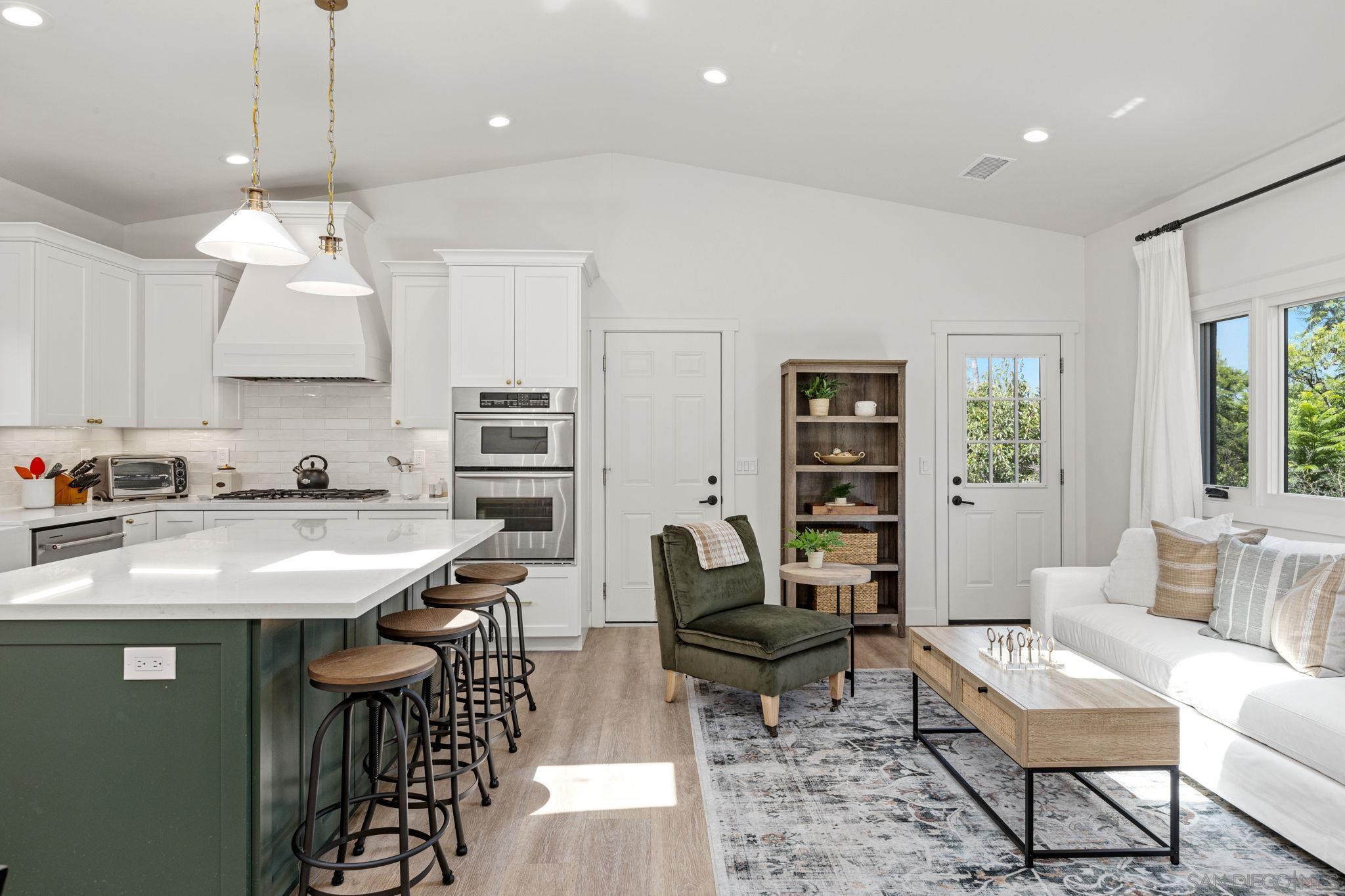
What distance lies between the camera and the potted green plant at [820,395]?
518cm

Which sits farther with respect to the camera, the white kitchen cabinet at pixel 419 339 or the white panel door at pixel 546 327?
the white kitchen cabinet at pixel 419 339

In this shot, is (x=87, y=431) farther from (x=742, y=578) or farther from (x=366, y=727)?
(x=742, y=578)

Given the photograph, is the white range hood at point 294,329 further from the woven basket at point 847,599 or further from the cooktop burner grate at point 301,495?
the woven basket at point 847,599

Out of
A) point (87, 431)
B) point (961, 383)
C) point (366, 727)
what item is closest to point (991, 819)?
point (366, 727)

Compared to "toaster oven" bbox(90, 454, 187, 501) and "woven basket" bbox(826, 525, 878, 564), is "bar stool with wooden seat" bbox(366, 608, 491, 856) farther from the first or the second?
"toaster oven" bbox(90, 454, 187, 501)

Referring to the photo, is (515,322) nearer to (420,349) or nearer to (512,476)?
(420,349)

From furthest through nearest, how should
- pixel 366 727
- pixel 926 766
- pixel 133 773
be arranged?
pixel 926 766, pixel 366 727, pixel 133 773

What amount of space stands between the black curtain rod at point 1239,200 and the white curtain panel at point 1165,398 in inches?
1.7

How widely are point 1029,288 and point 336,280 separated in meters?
4.60

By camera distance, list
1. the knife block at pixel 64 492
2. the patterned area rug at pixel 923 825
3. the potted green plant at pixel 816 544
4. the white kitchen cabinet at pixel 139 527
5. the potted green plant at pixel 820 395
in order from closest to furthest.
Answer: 1. the patterned area rug at pixel 923 825
2. the potted green plant at pixel 816 544
3. the white kitchen cabinet at pixel 139 527
4. the knife block at pixel 64 492
5. the potted green plant at pixel 820 395

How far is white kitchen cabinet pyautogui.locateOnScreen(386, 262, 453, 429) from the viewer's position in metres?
4.98

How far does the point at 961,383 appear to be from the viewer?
5.48 m

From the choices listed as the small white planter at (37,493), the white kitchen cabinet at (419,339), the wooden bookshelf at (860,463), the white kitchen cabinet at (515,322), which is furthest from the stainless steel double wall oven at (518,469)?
the small white planter at (37,493)

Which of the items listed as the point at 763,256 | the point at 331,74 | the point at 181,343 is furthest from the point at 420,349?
the point at 763,256
